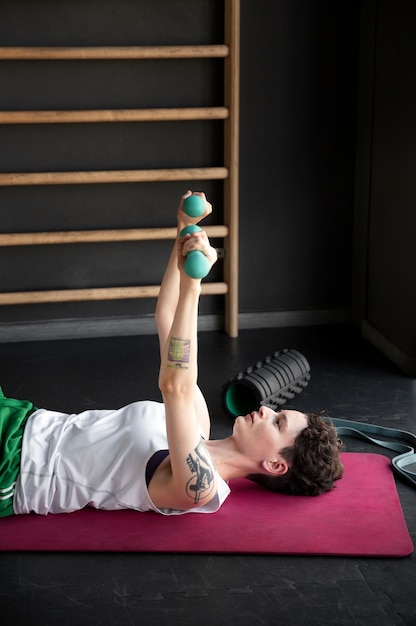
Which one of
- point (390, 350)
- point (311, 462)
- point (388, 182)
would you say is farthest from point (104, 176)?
point (311, 462)

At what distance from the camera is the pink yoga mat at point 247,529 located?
254 cm

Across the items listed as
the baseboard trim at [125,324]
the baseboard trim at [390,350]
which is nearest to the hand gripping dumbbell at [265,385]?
the baseboard trim at [390,350]

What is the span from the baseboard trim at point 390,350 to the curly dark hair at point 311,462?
147 cm

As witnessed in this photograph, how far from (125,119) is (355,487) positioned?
7.46 feet

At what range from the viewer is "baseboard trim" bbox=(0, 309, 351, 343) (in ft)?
15.5

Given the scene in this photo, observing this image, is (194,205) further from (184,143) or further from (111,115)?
(184,143)

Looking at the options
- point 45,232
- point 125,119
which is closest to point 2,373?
point 45,232

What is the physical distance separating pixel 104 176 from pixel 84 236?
1.06 ft

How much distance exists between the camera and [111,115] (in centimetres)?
427

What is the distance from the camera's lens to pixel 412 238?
416 centimetres

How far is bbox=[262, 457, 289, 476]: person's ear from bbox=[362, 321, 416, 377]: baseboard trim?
1613mm

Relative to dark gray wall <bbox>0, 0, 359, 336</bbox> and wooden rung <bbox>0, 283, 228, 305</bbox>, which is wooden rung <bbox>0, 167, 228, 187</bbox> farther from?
wooden rung <bbox>0, 283, 228, 305</bbox>

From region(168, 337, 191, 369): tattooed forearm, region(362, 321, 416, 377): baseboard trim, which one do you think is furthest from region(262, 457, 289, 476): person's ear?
region(362, 321, 416, 377): baseboard trim

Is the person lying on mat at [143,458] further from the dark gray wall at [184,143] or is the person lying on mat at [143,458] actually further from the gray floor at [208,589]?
the dark gray wall at [184,143]
